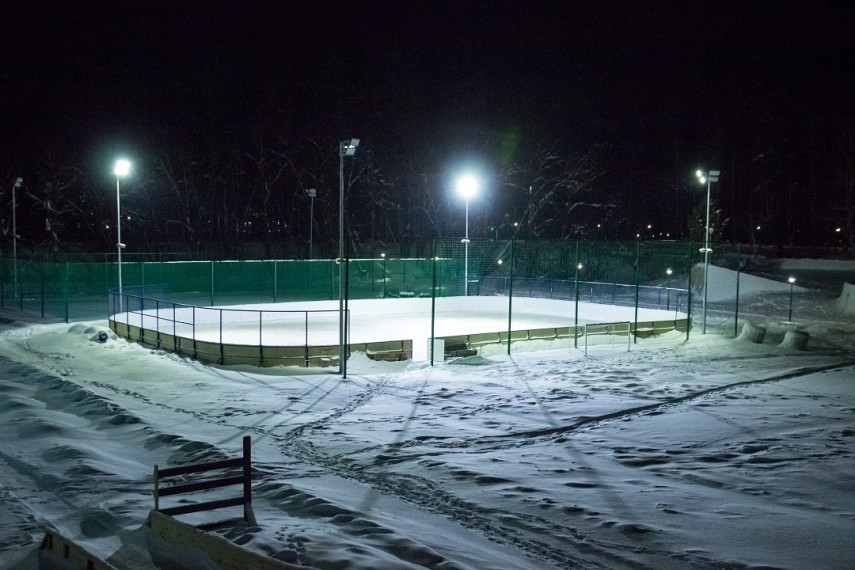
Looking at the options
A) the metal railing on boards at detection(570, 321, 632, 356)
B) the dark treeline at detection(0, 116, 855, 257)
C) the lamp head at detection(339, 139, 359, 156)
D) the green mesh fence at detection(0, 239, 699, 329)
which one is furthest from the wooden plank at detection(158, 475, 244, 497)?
the dark treeline at detection(0, 116, 855, 257)

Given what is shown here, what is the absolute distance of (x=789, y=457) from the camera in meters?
10.6

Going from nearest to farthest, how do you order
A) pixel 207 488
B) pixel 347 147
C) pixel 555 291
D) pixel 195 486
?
pixel 195 486, pixel 207 488, pixel 347 147, pixel 555 291

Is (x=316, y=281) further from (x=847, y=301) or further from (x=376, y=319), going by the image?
(x=847, y=301)

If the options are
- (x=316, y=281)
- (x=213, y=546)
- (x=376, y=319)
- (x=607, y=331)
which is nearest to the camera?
(x=213, y=546)

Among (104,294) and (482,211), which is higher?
(482,211)

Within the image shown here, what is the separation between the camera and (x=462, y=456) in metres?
10.7

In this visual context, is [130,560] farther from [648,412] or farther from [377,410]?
[648,412]

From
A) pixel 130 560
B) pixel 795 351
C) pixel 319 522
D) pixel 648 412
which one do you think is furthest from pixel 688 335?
pixel 130 560

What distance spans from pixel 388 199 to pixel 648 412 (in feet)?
141

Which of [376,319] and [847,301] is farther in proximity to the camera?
[847,301]

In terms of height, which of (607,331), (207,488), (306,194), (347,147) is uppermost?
(306,194)

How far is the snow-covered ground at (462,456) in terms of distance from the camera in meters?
7.41

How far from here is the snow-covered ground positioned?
7.41m

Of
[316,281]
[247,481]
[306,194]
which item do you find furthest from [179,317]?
[306,194]
